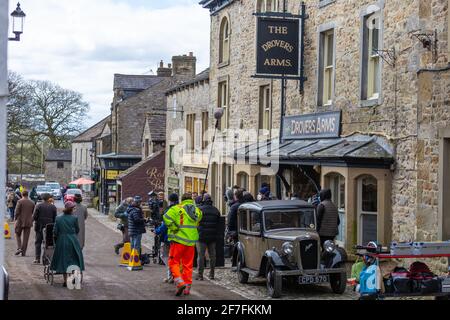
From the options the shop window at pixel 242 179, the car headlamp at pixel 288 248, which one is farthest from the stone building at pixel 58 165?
the car headlamp at pixel 288 248

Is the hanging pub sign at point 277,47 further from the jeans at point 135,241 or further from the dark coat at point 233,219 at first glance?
the jeans at point 135,241

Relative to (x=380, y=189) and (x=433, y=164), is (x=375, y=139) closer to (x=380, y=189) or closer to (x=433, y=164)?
(x=380, y=189)

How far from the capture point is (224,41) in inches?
1225

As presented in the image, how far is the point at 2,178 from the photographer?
8.12m

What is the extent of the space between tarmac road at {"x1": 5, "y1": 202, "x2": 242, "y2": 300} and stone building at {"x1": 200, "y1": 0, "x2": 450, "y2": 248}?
14.7ft

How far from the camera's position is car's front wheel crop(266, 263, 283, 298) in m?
13.8

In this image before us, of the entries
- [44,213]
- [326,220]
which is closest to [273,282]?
[326,220]

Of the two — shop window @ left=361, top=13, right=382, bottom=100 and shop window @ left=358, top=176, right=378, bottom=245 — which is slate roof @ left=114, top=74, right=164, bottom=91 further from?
shop window @ left=358, top=176, right=378, bottom=245

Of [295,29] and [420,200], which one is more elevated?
[295,29]

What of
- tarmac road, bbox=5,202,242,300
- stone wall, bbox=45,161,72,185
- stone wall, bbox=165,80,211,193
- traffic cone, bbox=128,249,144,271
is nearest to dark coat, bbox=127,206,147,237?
traffic cone, bbox=128,249,144,271

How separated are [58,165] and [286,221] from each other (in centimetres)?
8119

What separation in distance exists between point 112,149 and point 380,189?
4085 cm

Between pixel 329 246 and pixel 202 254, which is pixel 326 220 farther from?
pixel 202 254

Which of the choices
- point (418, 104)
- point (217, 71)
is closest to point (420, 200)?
point (418, 104)
